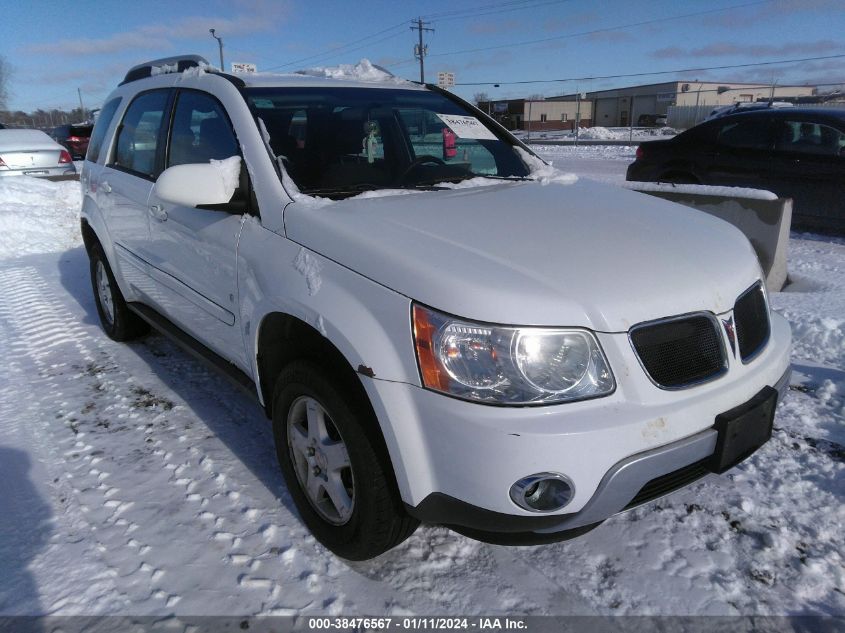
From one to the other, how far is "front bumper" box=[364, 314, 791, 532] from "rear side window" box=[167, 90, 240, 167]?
63.5 inches

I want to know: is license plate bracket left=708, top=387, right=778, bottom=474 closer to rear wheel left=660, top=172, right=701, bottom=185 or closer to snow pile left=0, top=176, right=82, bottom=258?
rear wheel left=660, top=172, right=701, bottom=185

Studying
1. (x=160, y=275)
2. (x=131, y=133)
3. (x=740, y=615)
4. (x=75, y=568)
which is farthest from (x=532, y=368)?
(x=131, y=133)

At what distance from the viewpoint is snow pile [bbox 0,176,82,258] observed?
28.2 ft

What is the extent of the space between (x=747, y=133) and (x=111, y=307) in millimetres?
7486

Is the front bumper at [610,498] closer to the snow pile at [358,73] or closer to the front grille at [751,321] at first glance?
the front grille at [751,321]

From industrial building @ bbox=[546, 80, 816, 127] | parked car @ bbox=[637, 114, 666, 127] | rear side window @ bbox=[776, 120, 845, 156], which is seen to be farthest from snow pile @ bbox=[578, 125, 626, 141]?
rear side window @ bbox=[776, 120, 845, 156]

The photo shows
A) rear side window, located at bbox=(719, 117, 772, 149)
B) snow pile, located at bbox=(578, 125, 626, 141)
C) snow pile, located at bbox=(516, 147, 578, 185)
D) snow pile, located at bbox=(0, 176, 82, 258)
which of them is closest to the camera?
snow pile, located at bbox=(516, 147, 578, 185)

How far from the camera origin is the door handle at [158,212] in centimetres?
334

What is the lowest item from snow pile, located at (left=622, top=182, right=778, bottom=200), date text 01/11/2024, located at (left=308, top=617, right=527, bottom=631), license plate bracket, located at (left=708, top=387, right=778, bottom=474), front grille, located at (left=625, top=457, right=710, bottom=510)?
date text 01/11/2024, located at (left=308, top=617, right=527, bottom=631)

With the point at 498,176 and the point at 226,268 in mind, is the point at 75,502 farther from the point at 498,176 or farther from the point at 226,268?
the point at 498,176

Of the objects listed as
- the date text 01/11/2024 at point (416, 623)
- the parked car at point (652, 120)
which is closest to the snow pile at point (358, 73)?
the date text 01/11/2024 at point (416, 623)

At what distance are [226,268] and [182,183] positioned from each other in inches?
16.2

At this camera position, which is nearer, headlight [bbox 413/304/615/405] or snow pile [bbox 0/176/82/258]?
headlight [bbox 413/304/615/405]

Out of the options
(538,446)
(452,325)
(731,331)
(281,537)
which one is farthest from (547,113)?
(538,446)
